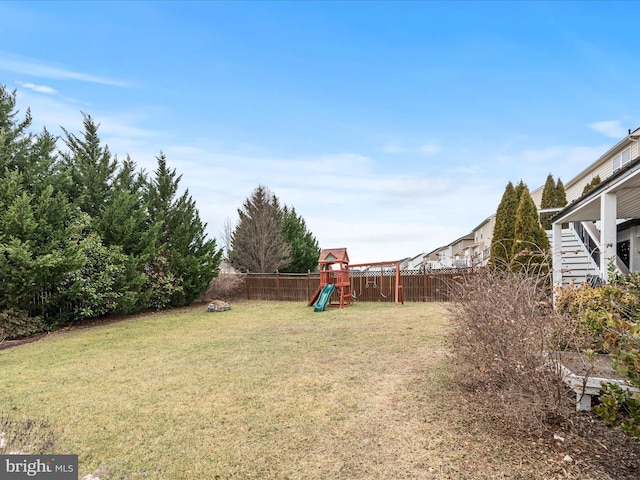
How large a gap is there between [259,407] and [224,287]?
14.2 meters

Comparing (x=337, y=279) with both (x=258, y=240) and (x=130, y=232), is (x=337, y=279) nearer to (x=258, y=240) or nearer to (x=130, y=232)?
(x=130, y=232)

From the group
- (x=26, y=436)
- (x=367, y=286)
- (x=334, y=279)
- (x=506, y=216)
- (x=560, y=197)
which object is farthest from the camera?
(x=560, y=197)

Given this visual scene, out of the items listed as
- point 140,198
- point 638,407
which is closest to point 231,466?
point 638,407

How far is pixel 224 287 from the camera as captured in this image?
1758 centimetres

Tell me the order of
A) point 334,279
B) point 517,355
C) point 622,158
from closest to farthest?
point 517,355
point 622,158
point 334,279

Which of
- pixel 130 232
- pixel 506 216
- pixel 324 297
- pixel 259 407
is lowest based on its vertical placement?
pixel 259 407

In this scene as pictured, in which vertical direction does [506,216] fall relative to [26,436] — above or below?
above

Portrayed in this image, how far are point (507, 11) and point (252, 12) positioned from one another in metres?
6.17

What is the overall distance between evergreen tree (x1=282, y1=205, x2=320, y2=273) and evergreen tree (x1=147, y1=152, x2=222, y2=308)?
409 inches

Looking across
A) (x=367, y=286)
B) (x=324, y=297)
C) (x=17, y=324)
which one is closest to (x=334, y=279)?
(x=324, y=297)

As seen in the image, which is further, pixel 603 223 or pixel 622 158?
pixel 622 158

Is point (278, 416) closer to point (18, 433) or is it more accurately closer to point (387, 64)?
point (18, 433)

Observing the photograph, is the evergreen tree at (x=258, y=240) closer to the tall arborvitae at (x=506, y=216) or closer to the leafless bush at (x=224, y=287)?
the leafless bush at (x=224, y=287)

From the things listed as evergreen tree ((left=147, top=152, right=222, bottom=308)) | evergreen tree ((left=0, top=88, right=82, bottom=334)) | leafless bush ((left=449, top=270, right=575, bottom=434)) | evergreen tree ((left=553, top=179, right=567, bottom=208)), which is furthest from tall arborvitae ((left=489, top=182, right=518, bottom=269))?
evergreen tree ((left=0, top=88, right=82, bottom=334))
